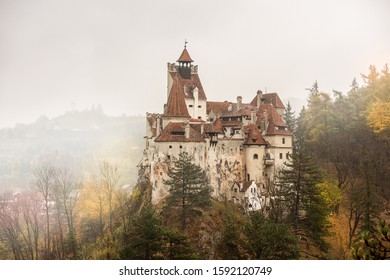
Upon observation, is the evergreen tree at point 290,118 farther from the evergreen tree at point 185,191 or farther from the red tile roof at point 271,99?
the evergreen tree at point 185,191

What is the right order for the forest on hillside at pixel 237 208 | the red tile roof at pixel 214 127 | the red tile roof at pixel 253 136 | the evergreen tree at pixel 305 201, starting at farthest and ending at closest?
the red tile roof at pixel 253 136 < the red tile roof at pixel 214 127 < the evergreen tree at pixel 305 201 < the forest on hillside at pixel 237 208

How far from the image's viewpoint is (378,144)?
66.5 feet

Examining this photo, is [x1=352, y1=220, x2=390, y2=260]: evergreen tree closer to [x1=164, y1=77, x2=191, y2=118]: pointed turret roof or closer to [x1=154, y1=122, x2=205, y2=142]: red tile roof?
[x1=154, y1=122, x2=205, y2=142]: red tile roof

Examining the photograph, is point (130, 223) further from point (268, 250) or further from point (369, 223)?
point (369, 223)

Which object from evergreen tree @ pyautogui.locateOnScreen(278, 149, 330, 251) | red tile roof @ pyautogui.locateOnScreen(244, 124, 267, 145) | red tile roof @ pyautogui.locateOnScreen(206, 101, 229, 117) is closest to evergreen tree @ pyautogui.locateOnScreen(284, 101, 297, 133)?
red tile roof @ pyautogui.locateOnScreen(206, 101, 229, 117)

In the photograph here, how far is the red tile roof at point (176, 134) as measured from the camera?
17.9m

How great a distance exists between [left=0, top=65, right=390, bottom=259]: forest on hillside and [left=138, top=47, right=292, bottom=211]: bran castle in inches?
22.4

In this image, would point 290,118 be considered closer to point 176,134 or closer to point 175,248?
point 176,134

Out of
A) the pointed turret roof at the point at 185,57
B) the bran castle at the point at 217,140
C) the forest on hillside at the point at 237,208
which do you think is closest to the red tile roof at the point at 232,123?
the bran castle at the point at 217,140

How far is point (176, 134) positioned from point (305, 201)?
587 cm

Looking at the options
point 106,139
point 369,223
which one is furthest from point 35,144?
point 369,223

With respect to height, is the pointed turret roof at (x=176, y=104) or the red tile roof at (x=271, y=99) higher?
the red tile roof at (x=271, y=99)

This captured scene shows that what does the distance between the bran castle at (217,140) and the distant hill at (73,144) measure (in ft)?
6.37

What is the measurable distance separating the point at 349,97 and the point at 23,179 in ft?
53.2
